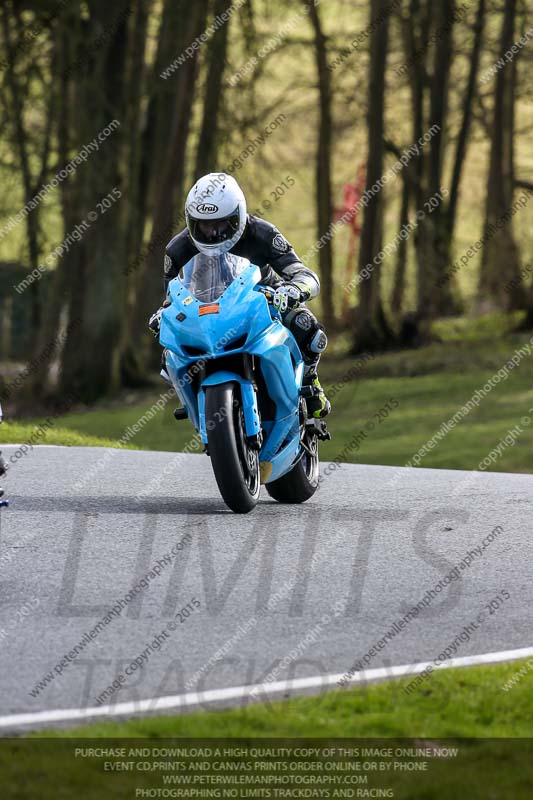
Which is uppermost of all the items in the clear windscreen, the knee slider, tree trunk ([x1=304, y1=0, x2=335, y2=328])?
the clear windscreen

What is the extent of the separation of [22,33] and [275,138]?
81.7 feet

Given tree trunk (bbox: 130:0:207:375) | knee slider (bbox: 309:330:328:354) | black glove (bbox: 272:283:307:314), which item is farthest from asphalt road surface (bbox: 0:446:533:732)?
tree trunk (bbox: 130:0:207:375)

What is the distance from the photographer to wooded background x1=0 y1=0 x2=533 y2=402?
25266 millimetres

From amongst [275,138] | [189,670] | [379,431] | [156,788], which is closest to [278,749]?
[156,788]

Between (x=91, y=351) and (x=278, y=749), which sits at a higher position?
(x=278, y=749)

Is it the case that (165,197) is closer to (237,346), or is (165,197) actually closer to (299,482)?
(299,482)

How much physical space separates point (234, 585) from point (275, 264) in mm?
3015

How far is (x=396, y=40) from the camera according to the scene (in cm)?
4122

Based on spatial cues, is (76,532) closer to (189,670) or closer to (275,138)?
(189,670)

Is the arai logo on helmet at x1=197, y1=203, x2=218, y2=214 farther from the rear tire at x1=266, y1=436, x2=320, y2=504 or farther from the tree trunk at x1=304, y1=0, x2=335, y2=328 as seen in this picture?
the tree trunk at x1=304, y1=0, x2=335, y2=328

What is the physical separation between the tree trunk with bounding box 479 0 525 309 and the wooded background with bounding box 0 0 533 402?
5cm

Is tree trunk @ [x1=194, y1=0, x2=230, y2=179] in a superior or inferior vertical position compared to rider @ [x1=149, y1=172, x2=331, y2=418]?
inferior

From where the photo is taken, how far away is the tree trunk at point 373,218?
2998 centimetres

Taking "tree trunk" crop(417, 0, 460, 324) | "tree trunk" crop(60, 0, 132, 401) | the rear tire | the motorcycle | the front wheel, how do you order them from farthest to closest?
"tree trunk" crop(417, 0, 460, 324) → "tree trunk" crop(60, 0, 132, 401) → the rear tire → the motorcycle → the front wheel
